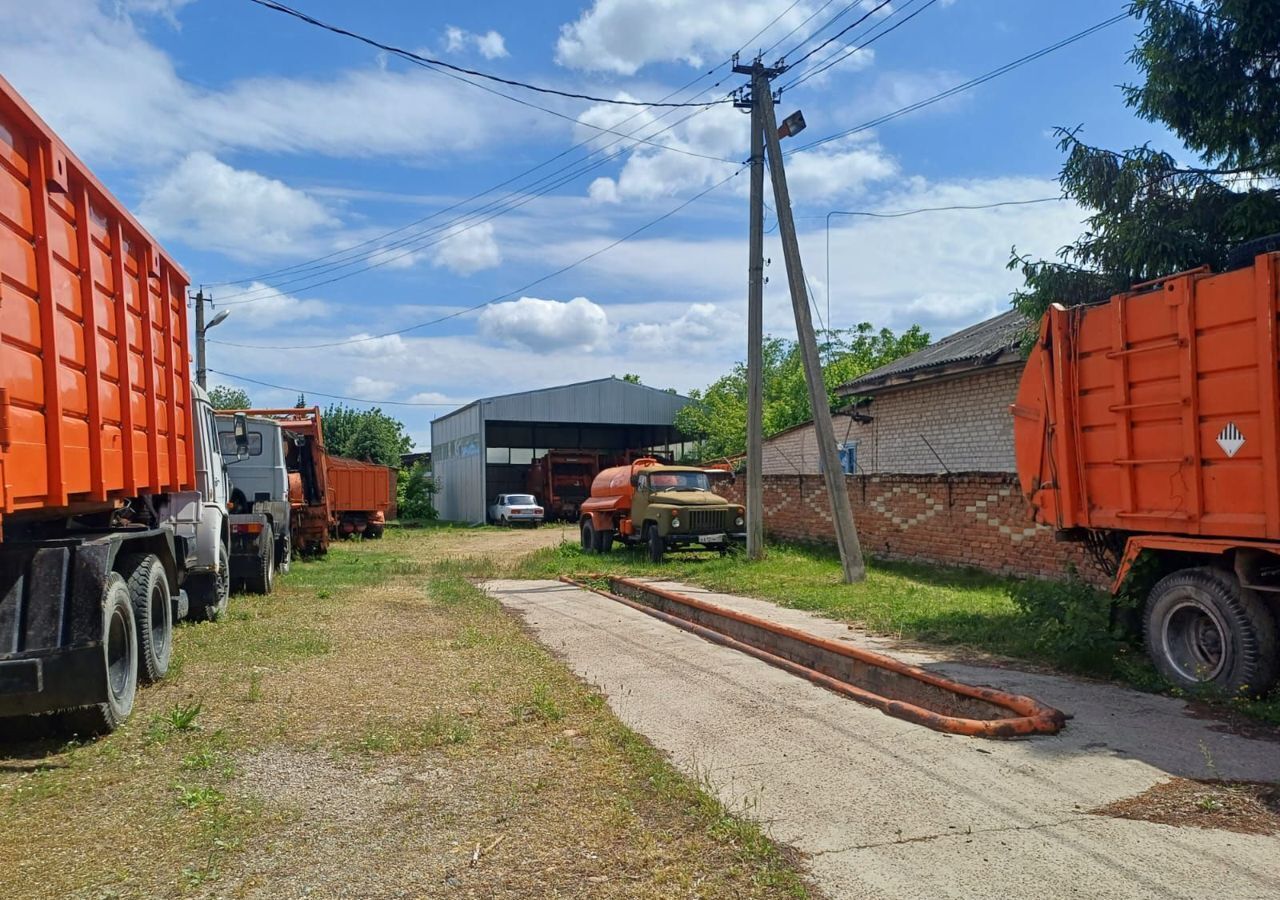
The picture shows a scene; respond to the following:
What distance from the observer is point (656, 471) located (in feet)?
67.6

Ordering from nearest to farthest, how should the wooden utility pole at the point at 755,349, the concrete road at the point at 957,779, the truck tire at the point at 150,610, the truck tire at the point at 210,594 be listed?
the concrete road at the point at 957,779 < the truck tire at the point at 150,610 < the truck tire at the point at 210,594 < the wooden utility pole at the point at 755,349

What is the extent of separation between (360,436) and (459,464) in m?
5.07

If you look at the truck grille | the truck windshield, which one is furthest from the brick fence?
the truck windshield

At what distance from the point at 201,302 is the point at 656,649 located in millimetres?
24669

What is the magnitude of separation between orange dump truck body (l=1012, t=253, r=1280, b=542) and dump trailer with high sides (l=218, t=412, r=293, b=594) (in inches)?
389

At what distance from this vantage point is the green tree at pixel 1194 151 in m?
8.83

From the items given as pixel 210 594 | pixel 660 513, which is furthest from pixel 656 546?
→ pixel 210 594

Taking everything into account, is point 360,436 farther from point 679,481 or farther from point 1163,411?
point 1163,411

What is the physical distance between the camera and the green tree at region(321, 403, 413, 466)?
47875mm

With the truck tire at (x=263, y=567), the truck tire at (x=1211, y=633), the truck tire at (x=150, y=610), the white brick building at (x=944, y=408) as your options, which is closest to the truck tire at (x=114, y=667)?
the truck tire at (x=150, y=610)

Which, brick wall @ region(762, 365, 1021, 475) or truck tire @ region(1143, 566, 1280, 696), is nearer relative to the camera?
truck tire @ region(1143, 566, 1280, 696)

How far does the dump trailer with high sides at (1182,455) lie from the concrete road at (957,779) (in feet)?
2.34

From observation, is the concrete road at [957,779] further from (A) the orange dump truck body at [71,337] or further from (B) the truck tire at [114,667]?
(A) the orange dump truck body at [71,337]

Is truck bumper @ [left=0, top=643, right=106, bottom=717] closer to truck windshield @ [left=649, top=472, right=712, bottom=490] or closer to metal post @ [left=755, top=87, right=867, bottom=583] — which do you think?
metal post @ [left=755, top=87, right=867, bottom=583]
